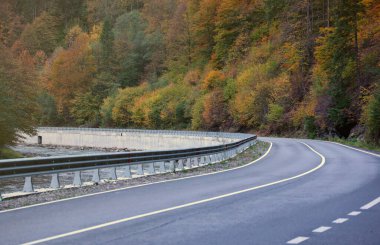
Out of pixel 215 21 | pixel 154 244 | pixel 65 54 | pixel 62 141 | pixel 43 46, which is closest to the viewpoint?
pixel 154 244

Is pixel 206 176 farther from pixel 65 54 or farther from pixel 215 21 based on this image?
pixel 65 54

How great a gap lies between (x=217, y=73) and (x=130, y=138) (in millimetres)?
16416

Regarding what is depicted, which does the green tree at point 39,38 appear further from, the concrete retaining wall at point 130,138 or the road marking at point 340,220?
the road marking at point 340,220

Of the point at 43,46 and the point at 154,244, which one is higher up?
the point at 43,46

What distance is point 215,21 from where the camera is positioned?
9525cm

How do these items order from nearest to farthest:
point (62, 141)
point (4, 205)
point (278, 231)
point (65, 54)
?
point (278, 231) → point (4, 205) → point (62, 141) → point (65, 54)

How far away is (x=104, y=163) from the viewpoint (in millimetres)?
16547

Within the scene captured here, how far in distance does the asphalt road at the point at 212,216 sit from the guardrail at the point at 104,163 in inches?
76.3

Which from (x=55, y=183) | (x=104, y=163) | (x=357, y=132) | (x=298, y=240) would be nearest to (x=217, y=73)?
(x=357, y=132)

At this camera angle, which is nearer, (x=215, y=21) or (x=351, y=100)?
(x=351, y=100)

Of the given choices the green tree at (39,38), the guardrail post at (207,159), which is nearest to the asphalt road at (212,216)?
the guardrail post at (207,159)

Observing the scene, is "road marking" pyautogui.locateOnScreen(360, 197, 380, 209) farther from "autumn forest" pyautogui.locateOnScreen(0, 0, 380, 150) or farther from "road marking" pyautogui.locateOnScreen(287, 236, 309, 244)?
"autumn forest" pyautogui.locateOnScreen(0, 0, 380, 150)

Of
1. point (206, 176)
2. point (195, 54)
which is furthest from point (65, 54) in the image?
point (206, 176)

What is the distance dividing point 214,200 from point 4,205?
4.50 m
